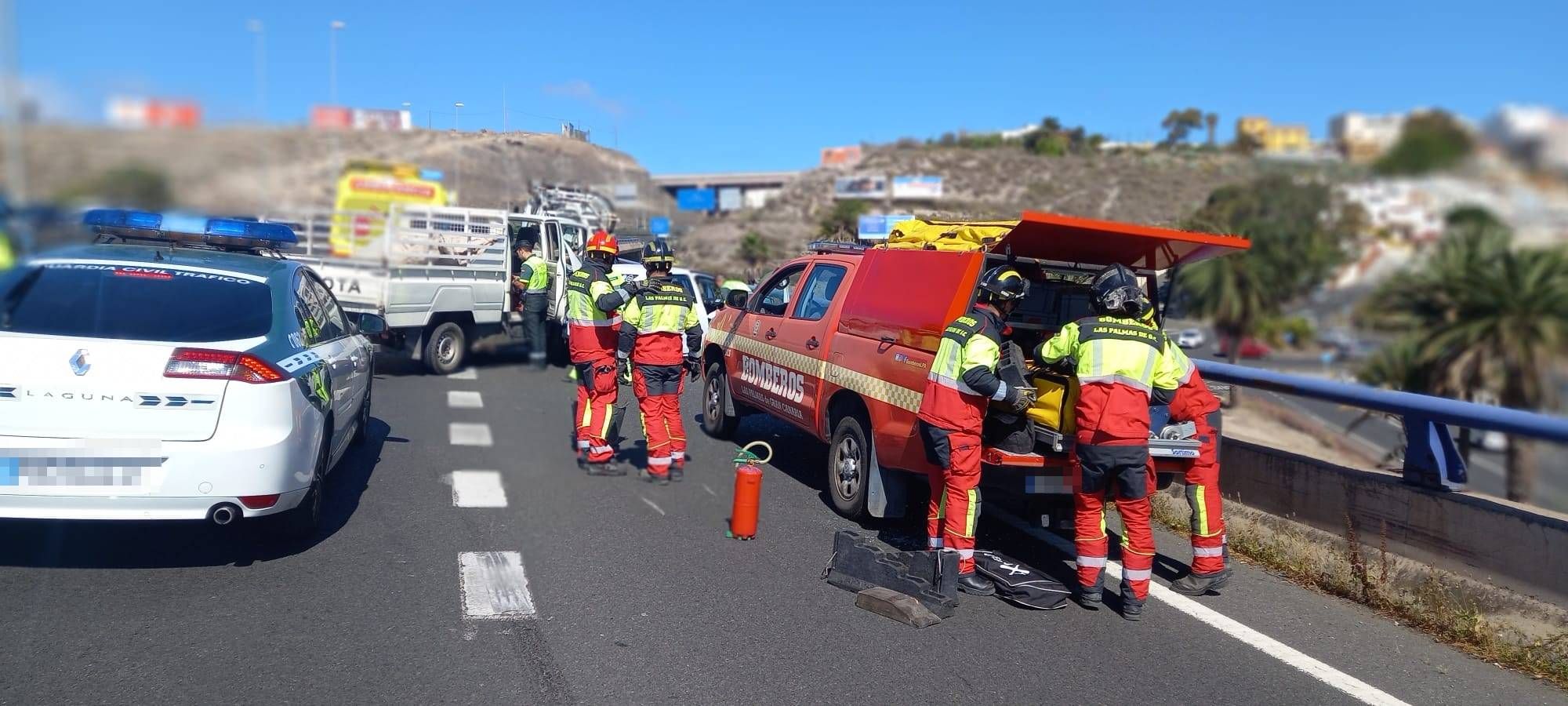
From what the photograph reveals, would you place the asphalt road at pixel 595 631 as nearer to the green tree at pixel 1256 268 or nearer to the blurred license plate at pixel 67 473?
the blurred license plate at pixel 67 473

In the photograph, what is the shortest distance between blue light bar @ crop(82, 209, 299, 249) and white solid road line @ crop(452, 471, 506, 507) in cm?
204

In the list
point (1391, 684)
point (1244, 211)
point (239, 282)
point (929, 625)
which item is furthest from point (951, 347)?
point (1244, 211)

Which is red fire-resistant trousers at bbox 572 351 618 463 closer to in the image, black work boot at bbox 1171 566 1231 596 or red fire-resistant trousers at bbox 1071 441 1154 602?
red fire-resistant trousers at bbox 1071 441 1154 602

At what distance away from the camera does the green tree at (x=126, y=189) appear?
13.3ft

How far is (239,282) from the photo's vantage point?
234 inches

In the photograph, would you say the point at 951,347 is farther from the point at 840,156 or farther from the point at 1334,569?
the point at 840,156

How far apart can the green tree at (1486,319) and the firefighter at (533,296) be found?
13.5m

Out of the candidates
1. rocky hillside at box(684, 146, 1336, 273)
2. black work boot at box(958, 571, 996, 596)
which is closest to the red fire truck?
black work boot at box(958, 571, 996, 596)

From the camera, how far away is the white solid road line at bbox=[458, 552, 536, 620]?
5.25 metres

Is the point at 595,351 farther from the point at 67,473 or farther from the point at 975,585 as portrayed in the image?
the point at 67,473

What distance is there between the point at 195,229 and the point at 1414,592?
7.25m

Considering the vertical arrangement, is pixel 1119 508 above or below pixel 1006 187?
below

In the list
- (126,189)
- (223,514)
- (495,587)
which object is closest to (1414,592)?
(495,587)

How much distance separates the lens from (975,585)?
590cm
